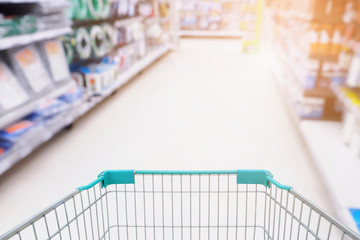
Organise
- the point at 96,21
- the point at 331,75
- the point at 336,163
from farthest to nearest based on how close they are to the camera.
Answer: the point at 96,21 → the point at 331,75 → the point at 336,163

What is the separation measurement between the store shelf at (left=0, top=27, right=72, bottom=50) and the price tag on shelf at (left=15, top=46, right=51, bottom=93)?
0.40ft

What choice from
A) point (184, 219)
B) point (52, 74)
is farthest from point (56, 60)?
point (184, 219)

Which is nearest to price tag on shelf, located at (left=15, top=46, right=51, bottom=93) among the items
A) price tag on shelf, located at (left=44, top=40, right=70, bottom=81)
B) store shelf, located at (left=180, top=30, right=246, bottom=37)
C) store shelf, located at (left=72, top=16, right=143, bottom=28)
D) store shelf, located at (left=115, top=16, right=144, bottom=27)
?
price tag on shelf, located at (left=44, top=40, right=70, bottom=81)

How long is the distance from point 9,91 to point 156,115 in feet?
5.39

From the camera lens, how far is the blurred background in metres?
2.29

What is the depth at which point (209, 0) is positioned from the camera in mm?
10594

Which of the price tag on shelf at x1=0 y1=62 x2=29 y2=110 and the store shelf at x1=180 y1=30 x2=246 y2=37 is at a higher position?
the price tag on shelf at x1=0 y1=62 x2=29 y2=110


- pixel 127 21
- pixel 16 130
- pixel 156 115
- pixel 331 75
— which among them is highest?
pixel 127 21

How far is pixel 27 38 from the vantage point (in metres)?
2.45

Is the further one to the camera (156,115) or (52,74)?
(156,115)

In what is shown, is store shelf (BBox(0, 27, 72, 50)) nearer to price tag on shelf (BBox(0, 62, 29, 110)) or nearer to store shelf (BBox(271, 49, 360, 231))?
price tag on shelf (BBox(0, 62, 29, 110))

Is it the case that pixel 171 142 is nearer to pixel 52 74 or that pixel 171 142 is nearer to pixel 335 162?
pixel 52 74

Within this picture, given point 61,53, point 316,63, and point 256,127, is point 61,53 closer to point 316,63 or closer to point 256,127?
point 256,127

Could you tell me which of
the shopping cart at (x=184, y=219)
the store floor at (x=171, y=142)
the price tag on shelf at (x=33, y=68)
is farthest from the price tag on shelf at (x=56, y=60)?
the shopping cart at (x=184, y=219)
